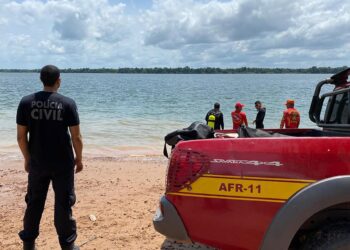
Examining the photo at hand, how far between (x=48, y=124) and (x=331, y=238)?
2583 mm

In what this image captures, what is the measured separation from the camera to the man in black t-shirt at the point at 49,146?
3826 mm

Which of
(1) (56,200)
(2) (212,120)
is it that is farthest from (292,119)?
(1) (56,200)

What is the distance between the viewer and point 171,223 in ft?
10.0

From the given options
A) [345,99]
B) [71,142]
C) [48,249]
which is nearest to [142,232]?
[48,249]

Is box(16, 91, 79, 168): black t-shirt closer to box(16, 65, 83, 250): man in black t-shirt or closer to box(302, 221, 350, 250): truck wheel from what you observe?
box(16, 65, 83, 250): man in black t-shirt

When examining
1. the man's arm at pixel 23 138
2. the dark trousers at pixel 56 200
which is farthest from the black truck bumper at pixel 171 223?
the man's arm at pixel 23 138

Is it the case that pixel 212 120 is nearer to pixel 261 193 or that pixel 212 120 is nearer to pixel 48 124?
pixel 48 124

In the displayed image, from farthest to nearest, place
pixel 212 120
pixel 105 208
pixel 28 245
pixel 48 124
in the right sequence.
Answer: pixel 212 120
pixel 105 208
pixel 28 245
pixel 48 124

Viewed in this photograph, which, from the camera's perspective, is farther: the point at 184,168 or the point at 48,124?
the point at 48,124

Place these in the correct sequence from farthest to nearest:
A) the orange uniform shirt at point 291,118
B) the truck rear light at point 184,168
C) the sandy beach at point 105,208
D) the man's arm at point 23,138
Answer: the orange uniform shirt at point 291,118
the sandy beach at point 105,208
the man's arm at point 23,138
the truck rear light at point 184,168

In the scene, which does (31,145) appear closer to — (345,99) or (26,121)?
(26,121)

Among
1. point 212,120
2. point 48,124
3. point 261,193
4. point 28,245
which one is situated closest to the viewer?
point 261,193

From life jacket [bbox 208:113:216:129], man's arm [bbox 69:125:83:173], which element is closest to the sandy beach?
man's arm [bbox 69:125:83:173]

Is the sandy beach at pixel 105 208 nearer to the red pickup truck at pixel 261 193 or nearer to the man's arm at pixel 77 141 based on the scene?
the man's arm at pixel 77 141
